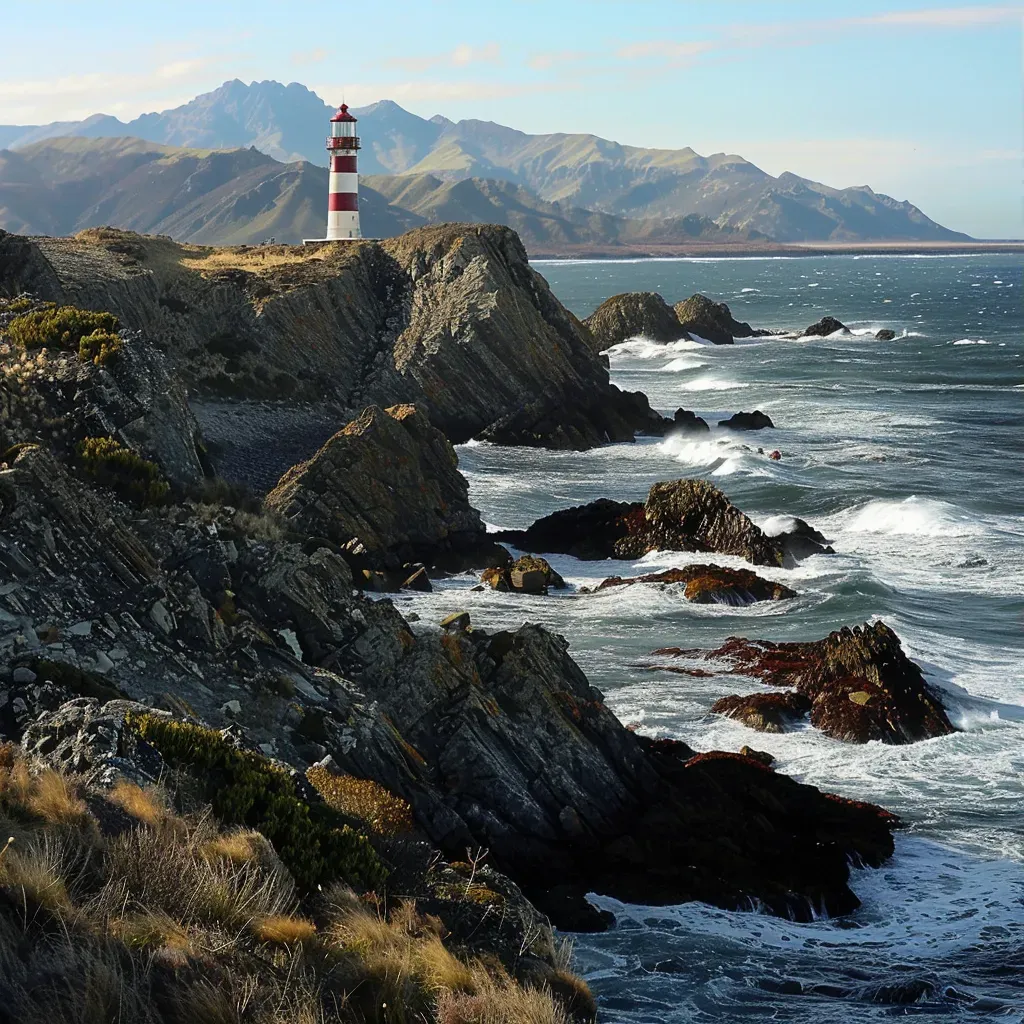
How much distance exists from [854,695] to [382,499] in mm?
16398

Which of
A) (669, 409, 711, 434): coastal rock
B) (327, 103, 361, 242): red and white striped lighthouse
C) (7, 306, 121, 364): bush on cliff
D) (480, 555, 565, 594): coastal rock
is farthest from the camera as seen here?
Answer: (327, 103, 361, 242): red and white striped lighthouse

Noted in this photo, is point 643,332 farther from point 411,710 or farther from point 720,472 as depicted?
point 411,710

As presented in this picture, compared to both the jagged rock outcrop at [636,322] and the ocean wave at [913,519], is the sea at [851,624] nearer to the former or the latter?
the ocean wave at [913,519]

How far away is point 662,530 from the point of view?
3750 cm

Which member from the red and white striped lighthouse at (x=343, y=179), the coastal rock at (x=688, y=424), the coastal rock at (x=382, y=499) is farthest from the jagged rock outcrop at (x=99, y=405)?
the red and white striped lighthouse at (x=343, y=179)

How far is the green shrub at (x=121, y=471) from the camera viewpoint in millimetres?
19422

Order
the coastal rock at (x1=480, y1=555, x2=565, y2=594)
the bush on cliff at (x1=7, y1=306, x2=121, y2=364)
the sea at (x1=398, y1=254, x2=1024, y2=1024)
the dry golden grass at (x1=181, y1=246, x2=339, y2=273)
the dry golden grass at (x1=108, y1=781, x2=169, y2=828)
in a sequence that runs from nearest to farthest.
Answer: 1. the dry golden grass at (x1=108, y1=781, x2=169, y2=828)
2. the sea at (x1=398, y1=254, x2=1024, y2=1024)
3. the bush on cliff at (x1=7, y1=306, x2=121, y2=364)
4. the coastal rock at (x1=480, y1=555, x2=565, y2=594)
5. the dry golden grass at (x1=181, y1=246, x2=339, y2=273)

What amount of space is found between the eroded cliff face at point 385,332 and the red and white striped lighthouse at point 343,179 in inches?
406

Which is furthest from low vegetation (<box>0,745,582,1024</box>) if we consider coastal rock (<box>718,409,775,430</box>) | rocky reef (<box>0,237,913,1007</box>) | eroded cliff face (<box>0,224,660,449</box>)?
coastal rock (<box>718,409,775,430</box>)

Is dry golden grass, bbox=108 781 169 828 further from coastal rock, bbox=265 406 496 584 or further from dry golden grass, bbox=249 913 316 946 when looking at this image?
coastal rock, bbox=265 406 496 584

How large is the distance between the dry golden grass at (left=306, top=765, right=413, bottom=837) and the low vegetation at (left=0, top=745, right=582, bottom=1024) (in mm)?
3038

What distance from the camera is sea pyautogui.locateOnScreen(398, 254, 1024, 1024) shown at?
14.4 meters

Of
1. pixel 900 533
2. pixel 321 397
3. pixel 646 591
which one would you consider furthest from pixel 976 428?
pixel 646 591

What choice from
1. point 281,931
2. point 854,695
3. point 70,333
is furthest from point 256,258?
point 281,931
